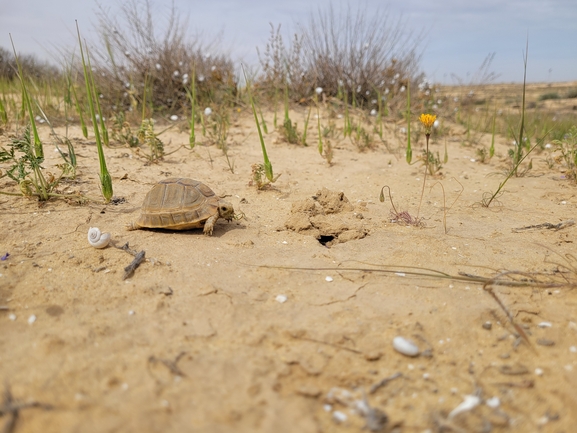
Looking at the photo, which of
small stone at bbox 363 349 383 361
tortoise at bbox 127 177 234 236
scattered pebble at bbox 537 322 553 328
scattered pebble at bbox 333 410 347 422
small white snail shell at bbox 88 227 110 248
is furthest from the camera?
tortoise at bbox 127 177 234 236

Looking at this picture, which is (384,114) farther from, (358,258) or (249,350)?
(249,350)

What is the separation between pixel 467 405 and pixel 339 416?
0.44m

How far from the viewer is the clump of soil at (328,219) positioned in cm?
282

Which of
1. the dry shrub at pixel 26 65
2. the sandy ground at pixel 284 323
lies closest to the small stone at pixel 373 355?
the sandy ground at pixel 284 323

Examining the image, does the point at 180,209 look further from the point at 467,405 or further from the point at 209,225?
the point at 467,405

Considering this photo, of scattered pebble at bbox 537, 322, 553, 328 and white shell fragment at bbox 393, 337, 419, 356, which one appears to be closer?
white shell fragment at bbox 393, 337, 419, 356

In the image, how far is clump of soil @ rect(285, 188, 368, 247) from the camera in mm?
2816

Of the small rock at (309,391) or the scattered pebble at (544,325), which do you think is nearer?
the small rock at (309,391)

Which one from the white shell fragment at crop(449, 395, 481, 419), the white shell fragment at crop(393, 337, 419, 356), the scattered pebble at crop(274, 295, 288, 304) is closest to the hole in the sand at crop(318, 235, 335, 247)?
the scattered pebble at crop(274, 295, 288, 304)

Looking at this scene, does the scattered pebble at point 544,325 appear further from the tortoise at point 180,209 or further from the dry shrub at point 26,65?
the dry shrub at point 26,65

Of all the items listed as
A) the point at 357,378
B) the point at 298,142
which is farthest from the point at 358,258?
the point at 298,142

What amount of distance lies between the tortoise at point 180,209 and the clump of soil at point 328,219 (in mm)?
547

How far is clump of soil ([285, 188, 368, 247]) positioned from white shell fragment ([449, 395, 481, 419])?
1459 millimetres

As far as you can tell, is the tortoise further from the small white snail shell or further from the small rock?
the small rock
